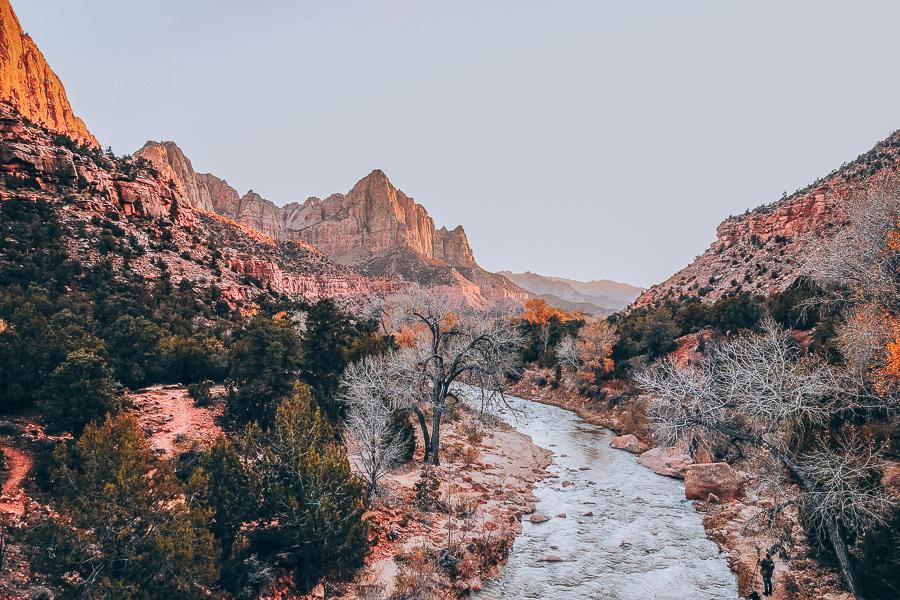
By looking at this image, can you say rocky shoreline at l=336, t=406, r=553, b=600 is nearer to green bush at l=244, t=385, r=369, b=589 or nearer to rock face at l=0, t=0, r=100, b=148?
green bush at l=244, t=385, r=369, b=589

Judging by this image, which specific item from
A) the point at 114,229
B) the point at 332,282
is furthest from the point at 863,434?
the point at 332,282

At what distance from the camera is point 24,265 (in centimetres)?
2152

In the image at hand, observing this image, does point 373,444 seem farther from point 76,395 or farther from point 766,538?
point 766,538

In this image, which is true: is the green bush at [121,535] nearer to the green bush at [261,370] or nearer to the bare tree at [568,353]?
the green bush at [261,370]

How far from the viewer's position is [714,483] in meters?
15.4

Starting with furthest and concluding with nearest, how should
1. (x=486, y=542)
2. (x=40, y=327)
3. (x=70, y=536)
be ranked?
(x=40, y=327) → (x=486, y=542) → (x=70, y=536)

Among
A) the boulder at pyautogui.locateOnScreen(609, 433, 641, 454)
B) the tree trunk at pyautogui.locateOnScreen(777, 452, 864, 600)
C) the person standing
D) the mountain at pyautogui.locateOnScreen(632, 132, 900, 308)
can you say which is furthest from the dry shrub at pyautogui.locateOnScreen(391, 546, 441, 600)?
the mountain at pyautogui.locateOnScreen(632, 132, 900, 308)

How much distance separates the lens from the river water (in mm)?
10258

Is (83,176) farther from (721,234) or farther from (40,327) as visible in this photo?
(721,234)

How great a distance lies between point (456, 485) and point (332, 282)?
6727 cm

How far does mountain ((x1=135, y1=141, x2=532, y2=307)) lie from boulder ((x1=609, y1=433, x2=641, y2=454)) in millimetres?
80605

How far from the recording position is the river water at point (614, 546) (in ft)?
33.7

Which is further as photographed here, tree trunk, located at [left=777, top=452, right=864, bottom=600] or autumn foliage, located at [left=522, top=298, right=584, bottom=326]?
autumn foliage, located at [left=522, top=298, right=584, bottom=326]

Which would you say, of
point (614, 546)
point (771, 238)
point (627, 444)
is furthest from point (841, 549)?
point (771, 238)
